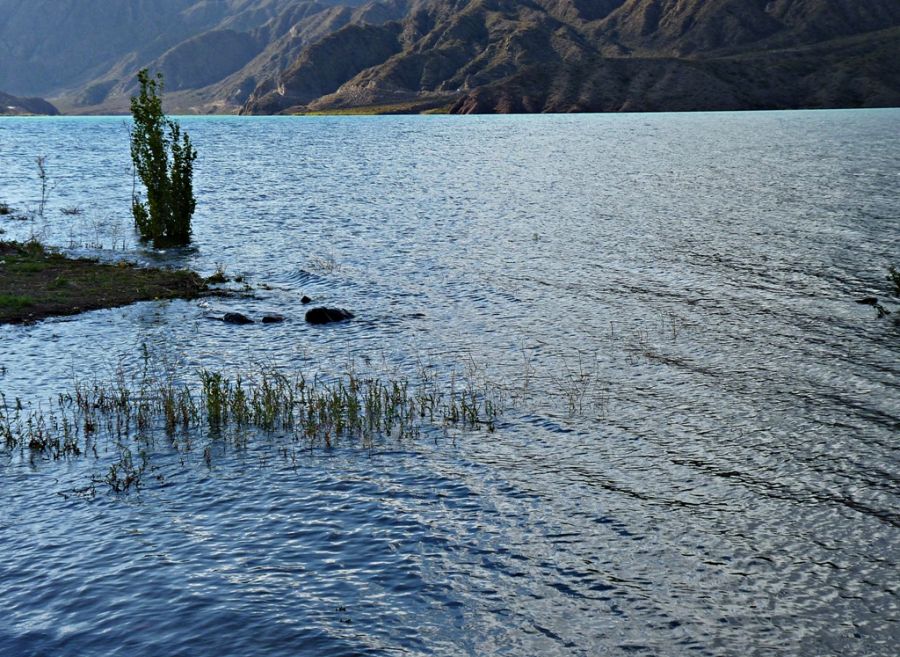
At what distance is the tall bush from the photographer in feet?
135

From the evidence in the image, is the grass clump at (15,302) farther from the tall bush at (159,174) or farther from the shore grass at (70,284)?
the tall bush at (159,174)

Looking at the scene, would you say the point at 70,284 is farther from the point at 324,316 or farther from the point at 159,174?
the point at 159,174

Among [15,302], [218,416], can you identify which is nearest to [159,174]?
[15,302]

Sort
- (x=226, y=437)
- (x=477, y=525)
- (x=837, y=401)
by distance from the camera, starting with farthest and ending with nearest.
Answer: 1. (x=837, y=401)
2. (x=226, y=437)
3. (x=477, y=525)

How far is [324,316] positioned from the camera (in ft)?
91.3

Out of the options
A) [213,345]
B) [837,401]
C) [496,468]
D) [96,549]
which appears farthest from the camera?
[213,345]

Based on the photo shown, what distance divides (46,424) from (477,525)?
33.2ft

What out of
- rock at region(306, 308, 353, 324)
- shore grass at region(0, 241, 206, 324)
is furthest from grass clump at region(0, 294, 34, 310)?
rock at region(306, 308, 353, 324)

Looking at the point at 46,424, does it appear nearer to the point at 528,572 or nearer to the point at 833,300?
the point at 528,572

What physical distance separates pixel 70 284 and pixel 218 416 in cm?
1627

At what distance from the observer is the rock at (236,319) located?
27.5 meters

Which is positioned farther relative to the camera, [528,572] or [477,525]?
[477,525]

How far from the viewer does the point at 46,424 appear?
18.1m

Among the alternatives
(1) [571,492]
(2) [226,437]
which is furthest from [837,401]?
(2) [226,437]
